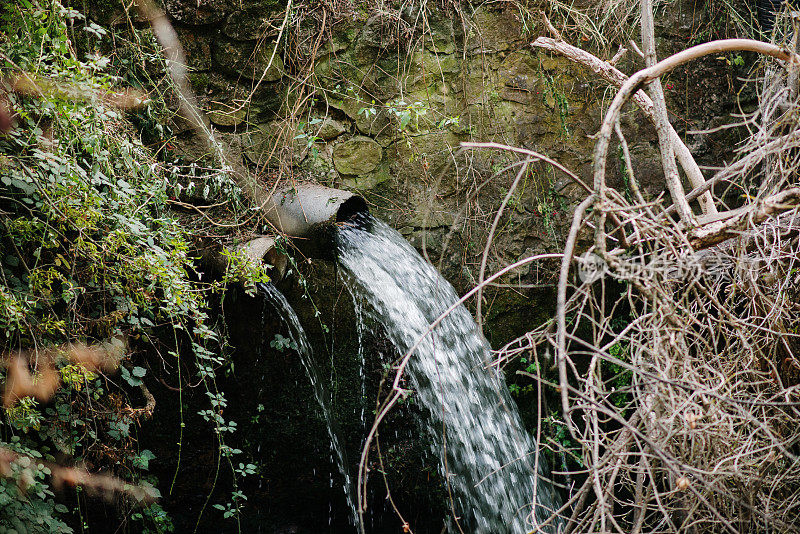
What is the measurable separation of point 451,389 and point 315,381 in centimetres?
66

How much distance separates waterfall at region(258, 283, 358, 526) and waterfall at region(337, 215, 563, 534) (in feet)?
1.06

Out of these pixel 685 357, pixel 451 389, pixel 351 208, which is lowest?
pixel 451 389

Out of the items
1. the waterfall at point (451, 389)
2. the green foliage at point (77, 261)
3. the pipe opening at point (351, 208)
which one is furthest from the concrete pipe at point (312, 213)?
the green foliage at point (77, 261)

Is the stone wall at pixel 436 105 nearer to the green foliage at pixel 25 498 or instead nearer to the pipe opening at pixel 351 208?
the pipe opening at pixel 351 208

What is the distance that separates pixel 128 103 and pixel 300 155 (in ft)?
2.95

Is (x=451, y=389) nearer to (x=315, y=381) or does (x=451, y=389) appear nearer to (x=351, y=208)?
(x=315, y=381)

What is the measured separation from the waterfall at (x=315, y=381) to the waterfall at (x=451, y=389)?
32 centimetres

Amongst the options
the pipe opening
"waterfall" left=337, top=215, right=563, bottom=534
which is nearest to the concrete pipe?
the pipe opening

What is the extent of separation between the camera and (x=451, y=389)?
2.94 meters

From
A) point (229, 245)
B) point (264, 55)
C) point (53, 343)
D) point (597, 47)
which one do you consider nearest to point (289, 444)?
point (229, 245)

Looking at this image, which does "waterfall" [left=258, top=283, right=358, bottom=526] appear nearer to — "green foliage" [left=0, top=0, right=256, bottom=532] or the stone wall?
"green foliage" [left=0, top=0, right=256, bottom=532]

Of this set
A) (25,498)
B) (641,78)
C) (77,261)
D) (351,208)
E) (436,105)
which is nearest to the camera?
(641,78)

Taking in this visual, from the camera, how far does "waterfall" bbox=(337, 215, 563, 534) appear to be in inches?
113

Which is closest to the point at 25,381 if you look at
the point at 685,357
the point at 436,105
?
the point at 685,357
